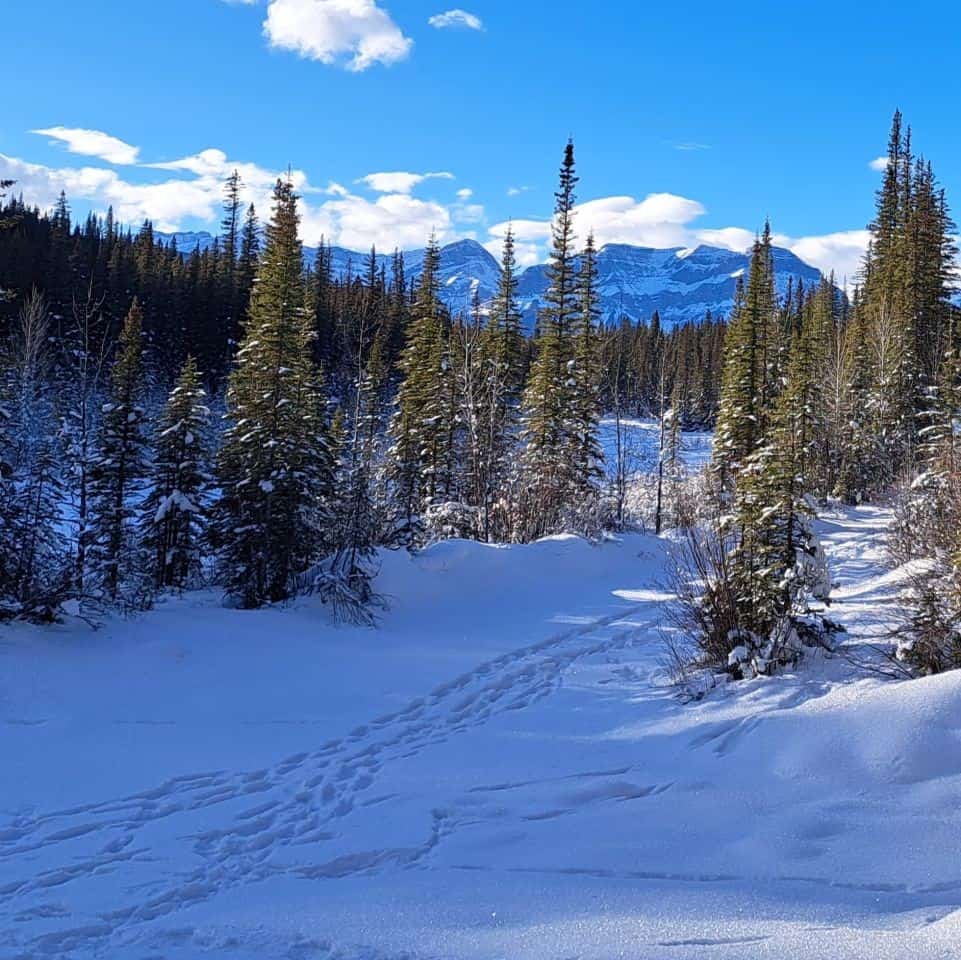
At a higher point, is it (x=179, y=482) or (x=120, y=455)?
(x=120, y=455)

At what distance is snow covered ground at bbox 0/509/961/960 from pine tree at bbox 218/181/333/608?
4350mm

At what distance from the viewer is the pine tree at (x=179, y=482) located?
20312 millimetres

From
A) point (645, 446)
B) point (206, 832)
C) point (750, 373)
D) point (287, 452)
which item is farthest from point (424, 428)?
point (645, 446)

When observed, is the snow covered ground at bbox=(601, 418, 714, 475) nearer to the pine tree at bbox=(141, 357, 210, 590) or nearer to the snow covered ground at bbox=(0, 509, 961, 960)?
the pine tree at bbox=(141, 357, 210, 590)

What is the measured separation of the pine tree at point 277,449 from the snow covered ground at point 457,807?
435 cm

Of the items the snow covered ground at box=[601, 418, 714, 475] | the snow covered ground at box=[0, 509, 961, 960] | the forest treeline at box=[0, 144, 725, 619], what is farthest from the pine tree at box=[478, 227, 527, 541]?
the snow covered ground at box=[601, 418, 714, 475]

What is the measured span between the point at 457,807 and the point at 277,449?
975 cm

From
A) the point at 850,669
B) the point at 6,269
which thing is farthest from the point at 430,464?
the point at 6,269

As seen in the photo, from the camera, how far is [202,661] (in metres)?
8.57

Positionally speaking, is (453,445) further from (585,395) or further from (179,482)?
(179,482)

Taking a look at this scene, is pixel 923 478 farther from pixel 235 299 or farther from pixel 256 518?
pixel 235 299

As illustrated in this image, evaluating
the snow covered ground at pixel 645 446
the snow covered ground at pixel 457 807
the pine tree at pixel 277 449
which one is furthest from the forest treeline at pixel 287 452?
the snow covered ground at pixel 645 446

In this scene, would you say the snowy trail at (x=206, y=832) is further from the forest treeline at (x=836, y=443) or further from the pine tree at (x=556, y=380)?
the pine tree at (x=556, y=380)

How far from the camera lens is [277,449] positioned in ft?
45.0
